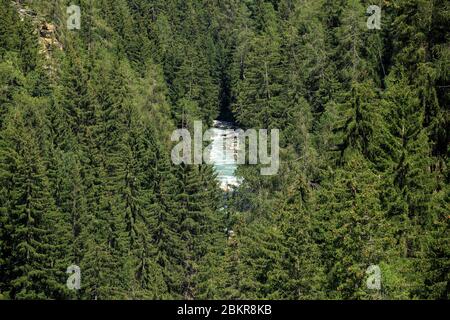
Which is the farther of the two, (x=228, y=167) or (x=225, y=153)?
(x=225, y=153)

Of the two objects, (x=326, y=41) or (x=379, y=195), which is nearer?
(x=379, y=195)

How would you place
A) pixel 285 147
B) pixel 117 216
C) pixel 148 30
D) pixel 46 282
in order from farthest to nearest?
pixel 148 30 → pixel 285 147 → pixel 117 216 → pixel 46 282

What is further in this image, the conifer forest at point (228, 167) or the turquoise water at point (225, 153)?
the turquoise water at point (225, 153)

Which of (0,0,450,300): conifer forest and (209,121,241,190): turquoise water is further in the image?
(209,121,241,190): turquoise water

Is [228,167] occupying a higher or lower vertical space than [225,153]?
lower
